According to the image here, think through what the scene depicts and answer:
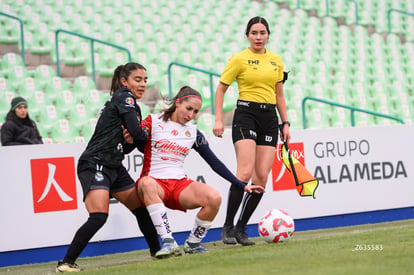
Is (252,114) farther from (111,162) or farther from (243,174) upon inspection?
(111,162)

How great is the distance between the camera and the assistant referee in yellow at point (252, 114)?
673 centimetres

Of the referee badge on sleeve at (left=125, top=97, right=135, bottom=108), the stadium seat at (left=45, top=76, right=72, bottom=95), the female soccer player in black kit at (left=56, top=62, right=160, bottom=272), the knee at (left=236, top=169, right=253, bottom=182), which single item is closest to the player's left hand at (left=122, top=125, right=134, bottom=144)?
the female soccer player in black kit at (left=56, top=62, right=160, bottom=272)

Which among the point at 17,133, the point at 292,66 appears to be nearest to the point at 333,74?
the point at 292,66

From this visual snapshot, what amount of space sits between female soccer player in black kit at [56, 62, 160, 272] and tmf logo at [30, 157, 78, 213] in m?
1.34

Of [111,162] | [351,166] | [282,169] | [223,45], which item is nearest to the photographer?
[111,162]

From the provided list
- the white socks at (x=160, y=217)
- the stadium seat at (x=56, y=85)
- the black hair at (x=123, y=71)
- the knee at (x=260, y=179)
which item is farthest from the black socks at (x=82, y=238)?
the stadium seat at (x=56, y=85)

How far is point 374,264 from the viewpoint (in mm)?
4719

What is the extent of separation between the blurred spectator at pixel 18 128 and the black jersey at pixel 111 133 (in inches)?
134

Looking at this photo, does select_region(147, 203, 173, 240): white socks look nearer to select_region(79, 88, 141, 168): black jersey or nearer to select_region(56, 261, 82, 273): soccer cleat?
select_region(79, 88, 141, 168): black jersey

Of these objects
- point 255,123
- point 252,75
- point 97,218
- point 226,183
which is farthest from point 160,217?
point 226,183

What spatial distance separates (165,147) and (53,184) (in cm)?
164

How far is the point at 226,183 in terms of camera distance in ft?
27.5

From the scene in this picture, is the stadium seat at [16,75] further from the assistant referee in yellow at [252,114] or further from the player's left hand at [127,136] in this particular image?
the player's left hand at [127,136]

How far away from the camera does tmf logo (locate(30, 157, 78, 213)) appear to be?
24.1 feet
